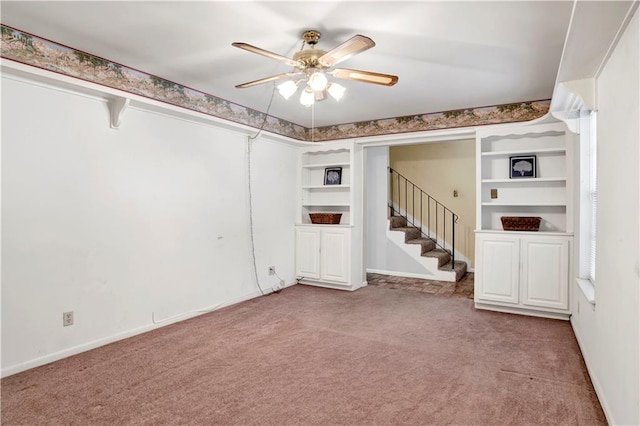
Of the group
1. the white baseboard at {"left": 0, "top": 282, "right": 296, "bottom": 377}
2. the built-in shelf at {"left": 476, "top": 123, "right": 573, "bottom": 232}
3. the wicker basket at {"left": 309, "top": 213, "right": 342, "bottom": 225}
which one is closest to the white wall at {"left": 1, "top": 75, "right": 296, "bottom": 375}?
the white baseboard at {"left": 0, "top": 282, "right": 296, "bottom": 377}

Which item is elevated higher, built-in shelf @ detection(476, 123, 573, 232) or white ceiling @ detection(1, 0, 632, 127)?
white ceiling @ detection(1, 0, 632, 127)

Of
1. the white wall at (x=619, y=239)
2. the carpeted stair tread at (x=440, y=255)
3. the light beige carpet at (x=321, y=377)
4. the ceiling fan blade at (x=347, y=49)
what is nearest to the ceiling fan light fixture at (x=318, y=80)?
the ceiling fan blade at (x=347, y=49)

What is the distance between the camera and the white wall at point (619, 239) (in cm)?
162

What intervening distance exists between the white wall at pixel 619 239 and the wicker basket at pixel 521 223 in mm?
1756

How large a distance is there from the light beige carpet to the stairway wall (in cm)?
293

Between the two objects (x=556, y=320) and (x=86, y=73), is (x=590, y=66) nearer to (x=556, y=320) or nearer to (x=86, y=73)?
(x=556, y=320)

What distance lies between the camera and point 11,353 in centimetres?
260

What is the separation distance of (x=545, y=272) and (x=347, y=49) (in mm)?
3259

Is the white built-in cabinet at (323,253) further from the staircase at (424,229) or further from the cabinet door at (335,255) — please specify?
the staircase at (424,229)

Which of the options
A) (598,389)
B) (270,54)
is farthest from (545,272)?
(270,54)

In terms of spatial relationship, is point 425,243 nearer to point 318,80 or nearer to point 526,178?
point 526,178

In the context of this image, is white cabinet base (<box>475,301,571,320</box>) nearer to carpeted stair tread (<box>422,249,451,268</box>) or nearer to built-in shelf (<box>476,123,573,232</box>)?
built-in shelf (<box>476,123,573,232</box>)

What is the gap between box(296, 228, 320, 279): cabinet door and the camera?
5418 millimetres

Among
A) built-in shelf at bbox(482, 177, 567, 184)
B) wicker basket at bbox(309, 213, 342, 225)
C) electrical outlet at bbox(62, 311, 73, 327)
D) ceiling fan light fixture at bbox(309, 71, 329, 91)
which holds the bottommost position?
electrical outlet at bbox(62, 311, 73, 327)
